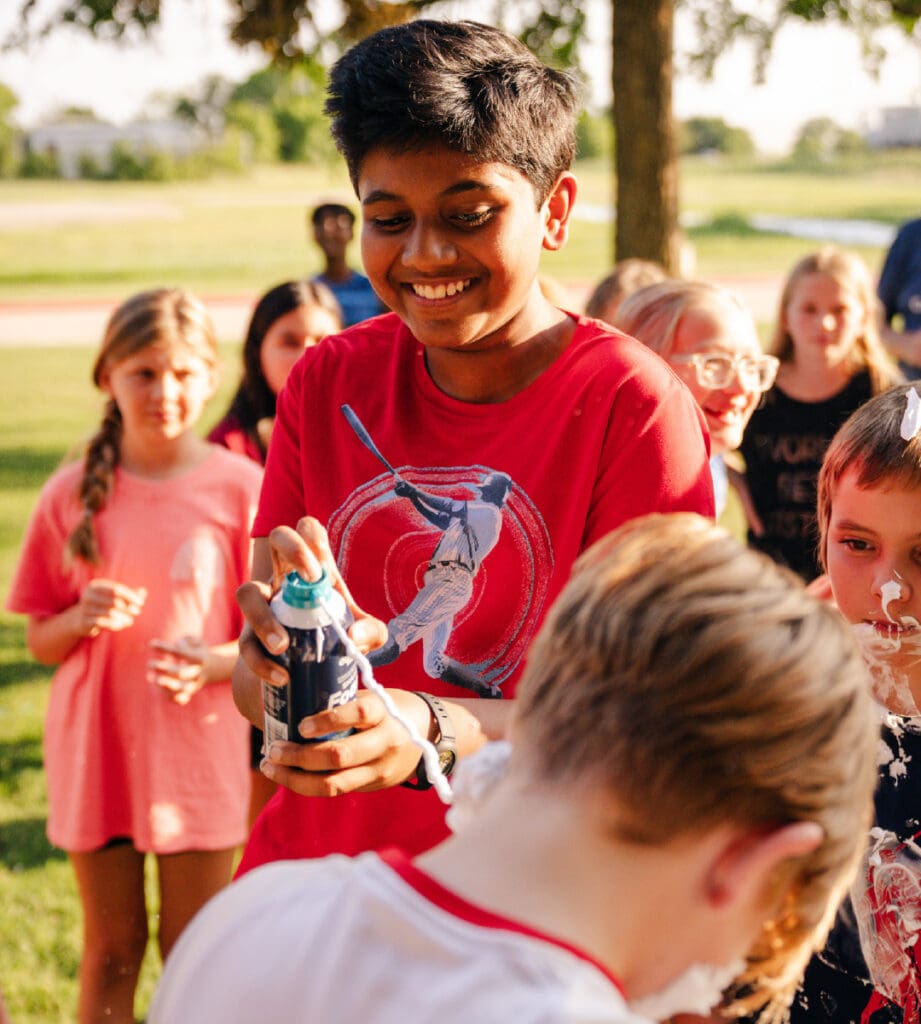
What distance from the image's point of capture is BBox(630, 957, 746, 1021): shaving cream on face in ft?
4.17

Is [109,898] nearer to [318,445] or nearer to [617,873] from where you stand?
[318,445]

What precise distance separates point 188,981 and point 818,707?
2.21 ft

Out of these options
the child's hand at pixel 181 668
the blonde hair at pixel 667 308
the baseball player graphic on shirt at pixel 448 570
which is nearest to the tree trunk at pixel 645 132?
the blonde hair at pixel 667 308

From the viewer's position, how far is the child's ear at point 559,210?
216 centimetres

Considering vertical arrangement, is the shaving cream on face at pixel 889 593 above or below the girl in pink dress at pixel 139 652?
above

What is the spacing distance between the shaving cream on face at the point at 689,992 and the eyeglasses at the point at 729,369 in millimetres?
2267

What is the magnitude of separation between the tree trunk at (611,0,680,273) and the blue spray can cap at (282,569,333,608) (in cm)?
774

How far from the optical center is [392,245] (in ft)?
6.81

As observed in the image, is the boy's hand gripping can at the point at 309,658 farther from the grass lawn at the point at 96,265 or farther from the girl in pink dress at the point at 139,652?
the grass lawn at the point at 96,265

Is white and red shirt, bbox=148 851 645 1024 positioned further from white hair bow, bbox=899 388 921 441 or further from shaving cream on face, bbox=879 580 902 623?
white hair bow, bbox=899 388 921 441

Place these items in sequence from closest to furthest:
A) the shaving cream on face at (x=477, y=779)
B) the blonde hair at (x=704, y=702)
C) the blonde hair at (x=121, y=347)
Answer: the blonde hair at (x=704, y=702), the shaving cream on face at (x=477, y=779), the blonde hair at (x=121, y=347)

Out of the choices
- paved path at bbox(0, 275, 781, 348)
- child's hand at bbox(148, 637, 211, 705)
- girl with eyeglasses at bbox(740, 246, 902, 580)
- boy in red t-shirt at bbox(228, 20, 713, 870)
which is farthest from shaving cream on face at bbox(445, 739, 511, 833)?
paved path at bbox(0, 275, 781, 348)

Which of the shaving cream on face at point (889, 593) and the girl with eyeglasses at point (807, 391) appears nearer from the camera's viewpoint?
the shaving cream on face at point (889, 593)

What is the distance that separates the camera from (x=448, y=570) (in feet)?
6.73
